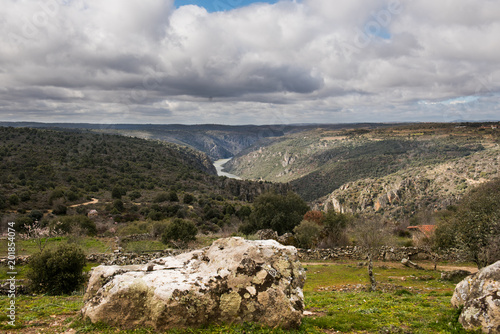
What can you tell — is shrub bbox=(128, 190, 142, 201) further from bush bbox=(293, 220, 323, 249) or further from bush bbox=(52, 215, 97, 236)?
bush bbox=(293, 220, 323, 249)

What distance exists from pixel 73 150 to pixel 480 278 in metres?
90.7

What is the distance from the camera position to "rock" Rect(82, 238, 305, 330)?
278 inches

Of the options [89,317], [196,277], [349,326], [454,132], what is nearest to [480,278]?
[349,326]

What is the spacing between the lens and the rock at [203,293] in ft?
23.2

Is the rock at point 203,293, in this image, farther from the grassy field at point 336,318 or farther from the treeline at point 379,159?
A: the treeline at point 379,159

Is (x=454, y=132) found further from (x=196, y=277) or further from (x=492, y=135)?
(x=196, y=277)

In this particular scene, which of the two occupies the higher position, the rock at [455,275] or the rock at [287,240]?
the rock at [455,275]

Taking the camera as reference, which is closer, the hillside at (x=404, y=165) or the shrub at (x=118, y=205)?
the shrub at (x=118, y=205)

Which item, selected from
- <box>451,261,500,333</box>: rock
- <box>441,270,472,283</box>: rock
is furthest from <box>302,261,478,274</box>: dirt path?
<box>451,261,500,333</box>: rock

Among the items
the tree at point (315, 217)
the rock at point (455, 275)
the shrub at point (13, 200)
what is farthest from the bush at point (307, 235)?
the shrub at point (13, 200)

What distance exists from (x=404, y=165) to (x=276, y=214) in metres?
90.6

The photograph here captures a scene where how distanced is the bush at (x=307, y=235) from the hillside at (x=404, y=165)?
50.9m

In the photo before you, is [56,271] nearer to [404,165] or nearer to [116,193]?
[116,193]

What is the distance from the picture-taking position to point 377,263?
2494cm
